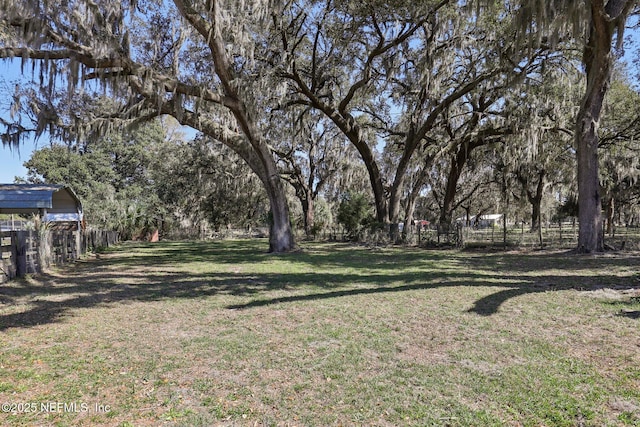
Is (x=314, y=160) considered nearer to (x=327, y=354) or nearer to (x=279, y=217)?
(x=279, y=217)

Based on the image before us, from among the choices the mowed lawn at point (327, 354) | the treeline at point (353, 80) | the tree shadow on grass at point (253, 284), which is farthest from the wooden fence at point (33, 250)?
the treeline at point (353, 80)


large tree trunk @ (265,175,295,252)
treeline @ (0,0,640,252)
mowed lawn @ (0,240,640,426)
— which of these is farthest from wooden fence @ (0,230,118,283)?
large tree trunk @ (265,175,295,252)

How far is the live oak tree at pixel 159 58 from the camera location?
844 centimetres

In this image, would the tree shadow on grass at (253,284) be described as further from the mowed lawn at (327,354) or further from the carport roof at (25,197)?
the carport roof at (25,197)

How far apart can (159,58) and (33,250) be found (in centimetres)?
657

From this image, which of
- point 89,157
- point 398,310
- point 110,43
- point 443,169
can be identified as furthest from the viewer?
point 89,157

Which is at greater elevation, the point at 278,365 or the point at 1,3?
the point at 1,3

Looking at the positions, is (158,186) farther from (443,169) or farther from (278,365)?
(278,365)

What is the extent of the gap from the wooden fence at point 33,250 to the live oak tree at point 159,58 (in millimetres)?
3469

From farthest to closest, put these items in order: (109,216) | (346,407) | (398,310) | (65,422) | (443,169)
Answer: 1. (443,169)
2. (109,216)
3. (398,310)
4. (346,407)
5. (65,422)

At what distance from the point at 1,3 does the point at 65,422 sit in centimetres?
830

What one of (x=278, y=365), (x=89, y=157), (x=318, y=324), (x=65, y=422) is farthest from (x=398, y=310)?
(x=89, y=157)

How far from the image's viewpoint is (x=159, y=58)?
11.6m

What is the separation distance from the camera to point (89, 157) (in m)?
31.3
